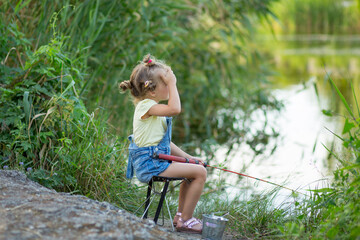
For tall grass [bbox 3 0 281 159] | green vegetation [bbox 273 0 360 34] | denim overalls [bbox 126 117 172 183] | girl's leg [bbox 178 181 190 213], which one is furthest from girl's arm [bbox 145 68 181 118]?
green vegetation [bbox 273 0 360 34]

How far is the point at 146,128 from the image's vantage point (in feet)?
9.42

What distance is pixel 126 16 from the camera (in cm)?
496

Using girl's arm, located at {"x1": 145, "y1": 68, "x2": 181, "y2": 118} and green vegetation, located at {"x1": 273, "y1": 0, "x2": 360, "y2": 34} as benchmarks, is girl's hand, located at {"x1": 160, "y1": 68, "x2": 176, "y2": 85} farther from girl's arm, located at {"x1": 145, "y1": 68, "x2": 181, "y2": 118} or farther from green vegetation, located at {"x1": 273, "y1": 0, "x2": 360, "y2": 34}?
green vegetation, located at {"x1": 273, "y1": 0, "x2": 360, "y2": 34}

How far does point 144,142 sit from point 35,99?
3.33ft

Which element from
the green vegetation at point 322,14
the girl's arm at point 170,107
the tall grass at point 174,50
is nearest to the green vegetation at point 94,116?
the tall grass at point 174,50

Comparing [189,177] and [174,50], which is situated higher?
[174,50]

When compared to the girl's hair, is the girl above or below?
below

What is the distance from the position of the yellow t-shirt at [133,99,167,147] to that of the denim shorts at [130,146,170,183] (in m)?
0.05

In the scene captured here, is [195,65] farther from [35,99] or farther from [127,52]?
[35,99]

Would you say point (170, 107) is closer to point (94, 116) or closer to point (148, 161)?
point (148, 161)

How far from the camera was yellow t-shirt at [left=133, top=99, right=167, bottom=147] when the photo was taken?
285cm

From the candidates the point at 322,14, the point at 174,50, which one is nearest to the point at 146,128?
the point at 174,50

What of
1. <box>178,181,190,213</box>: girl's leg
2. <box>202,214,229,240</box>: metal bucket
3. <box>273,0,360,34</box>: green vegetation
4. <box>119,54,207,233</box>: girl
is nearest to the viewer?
<box>202,214,229,240</box>: metal bucket

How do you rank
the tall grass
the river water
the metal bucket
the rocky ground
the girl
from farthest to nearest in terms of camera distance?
the river water → the tall grass → the girl → the metal bucket → the rocky ground
